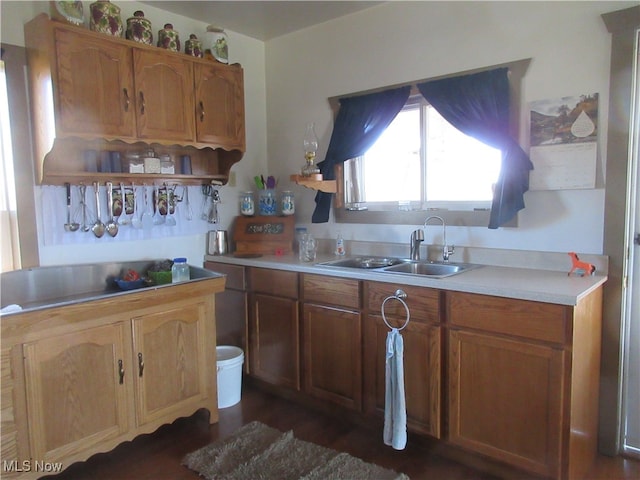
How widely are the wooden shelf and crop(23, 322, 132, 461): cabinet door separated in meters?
1.26

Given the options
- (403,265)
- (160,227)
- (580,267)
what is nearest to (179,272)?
(160,227)

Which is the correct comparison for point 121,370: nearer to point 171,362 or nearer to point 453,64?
point 171,362

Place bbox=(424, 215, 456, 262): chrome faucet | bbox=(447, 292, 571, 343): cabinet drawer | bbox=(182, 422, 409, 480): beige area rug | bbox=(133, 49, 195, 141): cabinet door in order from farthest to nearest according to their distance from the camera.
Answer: bbox=(424, 215, 456, 262): chrome faucet
bbox=(133, 49, 195, 141): cabinet door
bbox=(182, 422, 409, 480): beige area rug
bbox=(447, 292, 571, 343): cabinet drawer

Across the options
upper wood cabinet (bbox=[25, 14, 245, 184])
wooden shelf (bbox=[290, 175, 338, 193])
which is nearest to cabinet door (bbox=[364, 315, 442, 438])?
wooden shelf (bbox=[290, 175, 338, 193])

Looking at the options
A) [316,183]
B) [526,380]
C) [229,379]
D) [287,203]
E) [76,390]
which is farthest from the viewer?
[287,203]

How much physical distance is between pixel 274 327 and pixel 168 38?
184 cm

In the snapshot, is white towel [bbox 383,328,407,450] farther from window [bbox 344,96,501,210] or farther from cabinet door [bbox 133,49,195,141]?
cabinet door [bbox 133,49,195,141]

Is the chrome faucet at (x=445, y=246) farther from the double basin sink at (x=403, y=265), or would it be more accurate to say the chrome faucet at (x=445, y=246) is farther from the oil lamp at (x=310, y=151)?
the oil lamp at (x=310, y=151)

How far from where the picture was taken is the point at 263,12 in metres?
2.96

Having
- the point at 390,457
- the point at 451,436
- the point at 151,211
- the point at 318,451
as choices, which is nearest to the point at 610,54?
the point at 451,436

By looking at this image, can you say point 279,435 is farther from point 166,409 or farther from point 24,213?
point 24,213

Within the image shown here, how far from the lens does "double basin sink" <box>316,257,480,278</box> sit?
2492 millimetres

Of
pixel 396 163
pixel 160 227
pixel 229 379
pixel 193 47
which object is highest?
pixel 193 47

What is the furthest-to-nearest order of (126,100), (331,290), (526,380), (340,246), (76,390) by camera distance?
(340,246) → (331,290) → (126,100) → (76,390) → (526,380)
